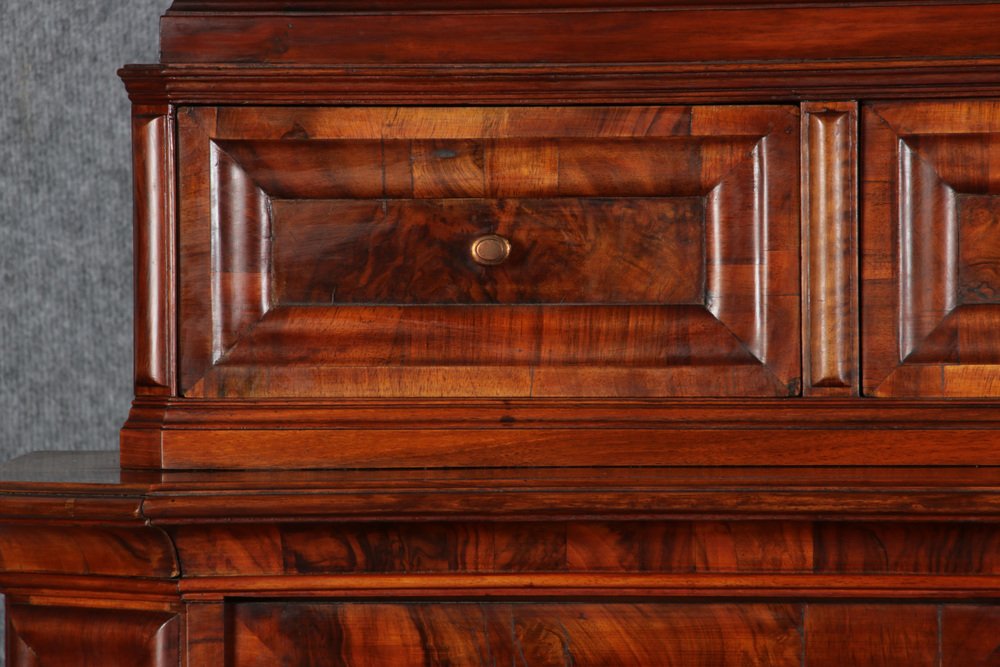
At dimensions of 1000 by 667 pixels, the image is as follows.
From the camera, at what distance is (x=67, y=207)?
1249 millimetres

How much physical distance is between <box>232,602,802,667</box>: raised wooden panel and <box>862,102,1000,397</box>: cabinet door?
188 mm

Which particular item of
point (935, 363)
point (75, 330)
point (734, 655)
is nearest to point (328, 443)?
point (734, 655)

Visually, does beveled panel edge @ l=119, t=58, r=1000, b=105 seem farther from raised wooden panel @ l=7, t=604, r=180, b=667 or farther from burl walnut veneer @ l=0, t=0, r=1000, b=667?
raised wooden panel @ l=7, t=604, r=180, b=667

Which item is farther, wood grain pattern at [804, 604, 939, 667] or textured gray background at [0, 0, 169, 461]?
textured gray background at [0, 0, 169, 461]

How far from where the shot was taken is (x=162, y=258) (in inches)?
31.9

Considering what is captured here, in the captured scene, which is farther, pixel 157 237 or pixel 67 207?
pixel 67 207

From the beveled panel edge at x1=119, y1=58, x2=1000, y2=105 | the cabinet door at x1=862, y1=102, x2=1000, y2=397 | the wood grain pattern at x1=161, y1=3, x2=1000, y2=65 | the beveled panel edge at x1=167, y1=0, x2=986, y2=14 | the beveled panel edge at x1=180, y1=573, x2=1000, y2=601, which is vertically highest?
the beveled panel edge at x1=167, y1=0, x2=986, y2=14

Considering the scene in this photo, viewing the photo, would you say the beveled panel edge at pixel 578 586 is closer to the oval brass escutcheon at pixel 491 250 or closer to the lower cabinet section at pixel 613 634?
the lower cabinet section at pixel 613 634

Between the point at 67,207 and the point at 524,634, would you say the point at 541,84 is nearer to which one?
the point at 524,634

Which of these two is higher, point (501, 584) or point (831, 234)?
point (831, 234)

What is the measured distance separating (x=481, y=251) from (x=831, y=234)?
0.23 m

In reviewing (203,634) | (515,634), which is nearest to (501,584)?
(515,634)

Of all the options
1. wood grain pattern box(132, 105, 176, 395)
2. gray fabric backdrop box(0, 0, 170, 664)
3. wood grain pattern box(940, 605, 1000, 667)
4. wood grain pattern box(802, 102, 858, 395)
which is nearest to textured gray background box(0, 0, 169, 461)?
gray fabric backdrop box(0, 0, 170, 664)

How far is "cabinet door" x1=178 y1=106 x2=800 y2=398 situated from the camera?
81 cm
